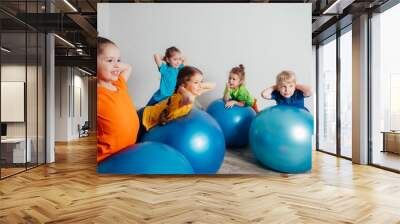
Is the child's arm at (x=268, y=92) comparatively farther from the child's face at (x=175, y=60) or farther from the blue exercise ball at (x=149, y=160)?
the blue exercise ball at (x=149, y=160)

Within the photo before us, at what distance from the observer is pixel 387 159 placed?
7.68 m

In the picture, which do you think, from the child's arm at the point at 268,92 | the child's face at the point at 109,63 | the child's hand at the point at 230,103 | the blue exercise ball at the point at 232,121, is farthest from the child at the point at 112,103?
the child's arm at the point at 268,92

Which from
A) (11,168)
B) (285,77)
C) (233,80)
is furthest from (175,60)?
(11,168)

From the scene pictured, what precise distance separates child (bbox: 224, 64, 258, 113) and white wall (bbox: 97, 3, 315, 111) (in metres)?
0.08

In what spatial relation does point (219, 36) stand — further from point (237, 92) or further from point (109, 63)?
point (109, 63)

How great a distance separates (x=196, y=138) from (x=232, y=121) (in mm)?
738

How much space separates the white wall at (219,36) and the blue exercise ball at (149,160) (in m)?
1.16

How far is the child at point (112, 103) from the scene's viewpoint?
19.4ft

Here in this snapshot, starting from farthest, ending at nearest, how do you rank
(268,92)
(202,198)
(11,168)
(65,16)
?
(65,16), (11,168), (268,92), (202,198)

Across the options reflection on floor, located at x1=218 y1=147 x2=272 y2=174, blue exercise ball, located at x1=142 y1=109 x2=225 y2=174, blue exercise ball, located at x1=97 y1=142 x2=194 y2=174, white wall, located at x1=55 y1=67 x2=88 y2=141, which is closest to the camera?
blue exercise ball, located at x1=142 y1=109 x2=225 y2=174

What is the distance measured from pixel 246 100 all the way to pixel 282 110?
0.60 metres

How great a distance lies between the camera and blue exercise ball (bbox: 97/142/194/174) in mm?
5781

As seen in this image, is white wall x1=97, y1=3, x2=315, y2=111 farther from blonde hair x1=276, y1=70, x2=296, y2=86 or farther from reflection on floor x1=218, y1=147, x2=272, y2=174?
reflection on floor x1=218, y1=147, x2=272, y2=174

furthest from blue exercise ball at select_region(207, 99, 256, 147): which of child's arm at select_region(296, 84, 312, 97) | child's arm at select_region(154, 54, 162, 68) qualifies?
child's arm at select_region(154, 54, 162, 68)
